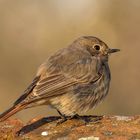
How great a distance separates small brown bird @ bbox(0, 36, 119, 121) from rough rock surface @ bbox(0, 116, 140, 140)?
326 millimetres

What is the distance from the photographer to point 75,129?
1092 cm

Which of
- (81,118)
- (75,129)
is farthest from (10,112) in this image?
(81,118)

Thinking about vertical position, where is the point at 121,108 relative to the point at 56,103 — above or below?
below

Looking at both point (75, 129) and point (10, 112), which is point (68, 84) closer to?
point (10, 112)

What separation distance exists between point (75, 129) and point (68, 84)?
4.46ft

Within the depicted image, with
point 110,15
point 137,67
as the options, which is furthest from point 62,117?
point 110,15

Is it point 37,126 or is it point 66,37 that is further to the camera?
point 66,37

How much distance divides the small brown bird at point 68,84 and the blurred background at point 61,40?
4.81 meters

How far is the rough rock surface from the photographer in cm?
1045

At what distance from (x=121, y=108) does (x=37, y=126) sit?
21.2 ft

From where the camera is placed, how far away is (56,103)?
11984 millimetres

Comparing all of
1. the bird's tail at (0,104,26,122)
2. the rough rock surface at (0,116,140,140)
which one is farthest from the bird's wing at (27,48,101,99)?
the rough rock surface at (0,116,140,140)

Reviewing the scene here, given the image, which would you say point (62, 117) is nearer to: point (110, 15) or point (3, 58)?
point (3, 58)

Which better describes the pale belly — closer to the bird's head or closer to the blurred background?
the bird's head
